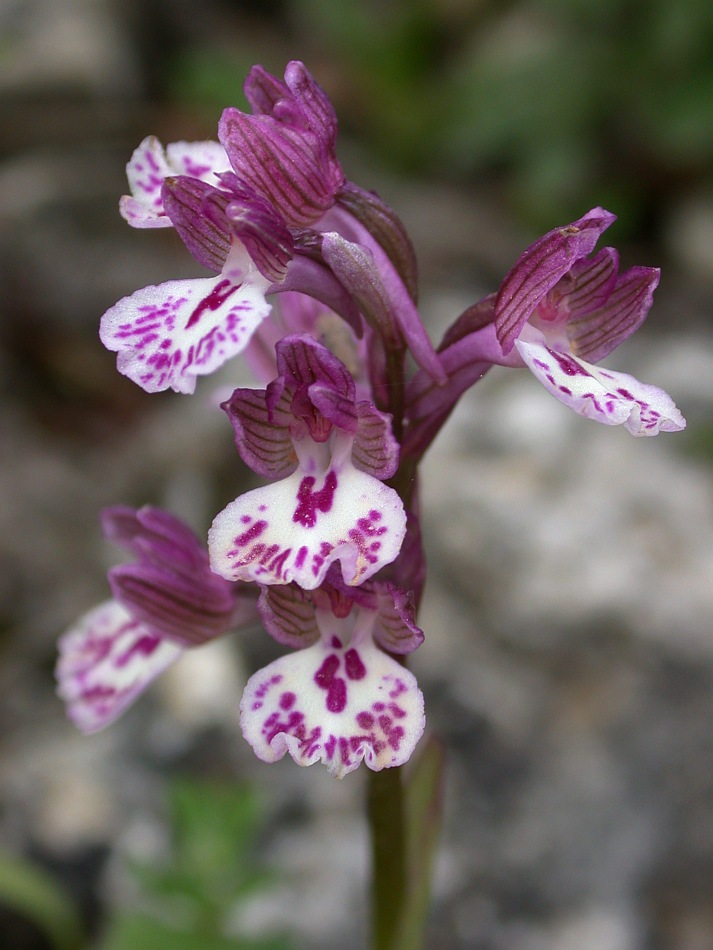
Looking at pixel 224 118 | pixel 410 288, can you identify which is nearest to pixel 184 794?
pixel 410 288

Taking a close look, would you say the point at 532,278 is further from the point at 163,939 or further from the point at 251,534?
the point at 163,939

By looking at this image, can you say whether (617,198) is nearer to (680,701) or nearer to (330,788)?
(680,701)

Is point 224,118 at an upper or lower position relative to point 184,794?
upper

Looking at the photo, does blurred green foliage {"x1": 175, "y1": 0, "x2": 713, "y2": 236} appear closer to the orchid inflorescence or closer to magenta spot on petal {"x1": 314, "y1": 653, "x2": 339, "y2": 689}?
the orchid inflorescence

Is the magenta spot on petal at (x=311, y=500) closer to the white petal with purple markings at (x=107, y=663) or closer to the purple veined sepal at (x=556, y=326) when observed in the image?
the purple veined sepal at (x=556, y=326)

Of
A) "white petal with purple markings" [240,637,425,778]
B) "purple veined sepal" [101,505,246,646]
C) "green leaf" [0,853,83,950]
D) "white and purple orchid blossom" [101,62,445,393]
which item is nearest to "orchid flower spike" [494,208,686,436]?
"white and purple orchid blossom" [101,62,445,393]
